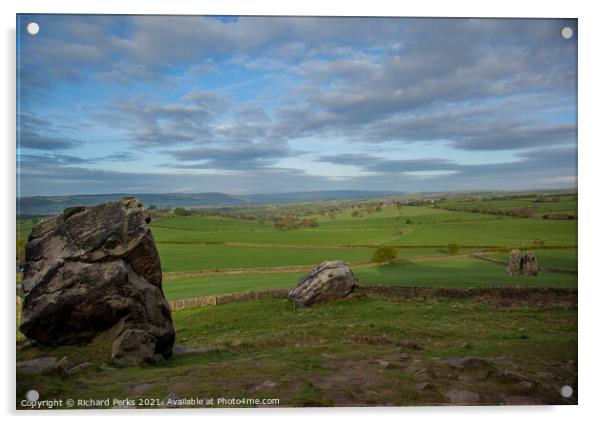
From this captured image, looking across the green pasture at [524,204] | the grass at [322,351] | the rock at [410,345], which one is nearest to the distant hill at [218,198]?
the green pasture at [524,204]

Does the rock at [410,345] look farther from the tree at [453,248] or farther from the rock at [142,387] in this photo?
the rock at [142,387]

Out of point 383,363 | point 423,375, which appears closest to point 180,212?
point 383,363

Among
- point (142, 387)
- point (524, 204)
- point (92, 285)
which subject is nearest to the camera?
point (142, 387)

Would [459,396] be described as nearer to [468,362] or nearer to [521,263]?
[468,362]

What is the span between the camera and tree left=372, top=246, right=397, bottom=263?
7.79m

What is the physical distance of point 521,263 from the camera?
7.22 metres

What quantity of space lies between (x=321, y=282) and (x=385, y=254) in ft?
4.45

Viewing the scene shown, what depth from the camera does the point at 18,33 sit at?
6.23 m

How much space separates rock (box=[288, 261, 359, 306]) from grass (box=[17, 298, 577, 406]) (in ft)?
0.87

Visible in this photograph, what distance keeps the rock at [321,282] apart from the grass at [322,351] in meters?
0.27

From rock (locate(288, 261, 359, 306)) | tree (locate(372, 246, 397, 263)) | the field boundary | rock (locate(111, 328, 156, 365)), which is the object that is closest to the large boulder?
rock (locate(111, 328, 156, 365))

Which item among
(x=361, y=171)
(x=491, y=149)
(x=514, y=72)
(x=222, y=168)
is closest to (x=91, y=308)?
(x=222, y=168)

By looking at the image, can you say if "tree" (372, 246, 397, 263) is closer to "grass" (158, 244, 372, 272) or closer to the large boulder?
"grass" (158, 244, 372, 272)

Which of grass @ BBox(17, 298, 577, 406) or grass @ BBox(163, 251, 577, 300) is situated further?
grass @ BBox(163, 251, 577, 300)
